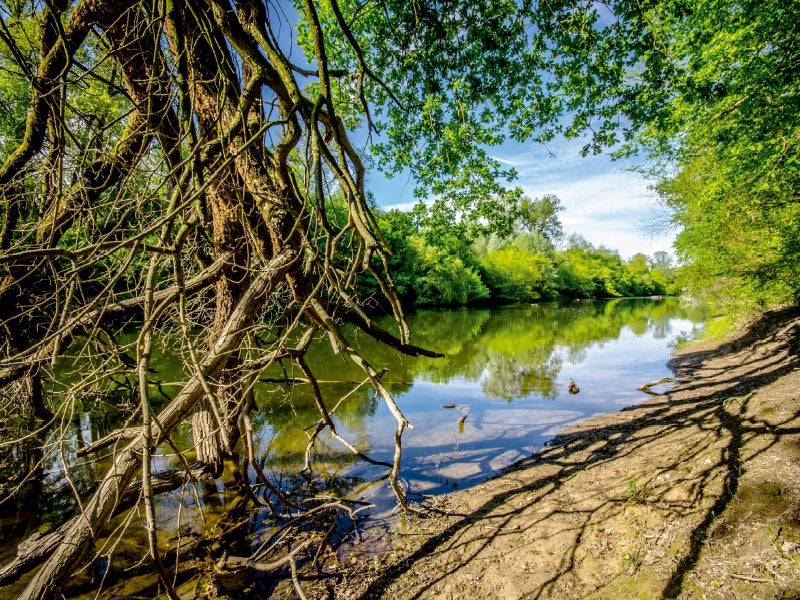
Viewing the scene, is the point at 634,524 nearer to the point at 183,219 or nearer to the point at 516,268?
the point at 183,219

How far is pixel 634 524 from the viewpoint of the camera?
304cm

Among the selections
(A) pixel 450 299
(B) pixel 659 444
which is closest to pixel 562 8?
(B) pixel 659 444

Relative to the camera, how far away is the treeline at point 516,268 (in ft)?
51.1

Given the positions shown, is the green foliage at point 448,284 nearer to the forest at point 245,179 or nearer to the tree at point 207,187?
the forest at point 245,179

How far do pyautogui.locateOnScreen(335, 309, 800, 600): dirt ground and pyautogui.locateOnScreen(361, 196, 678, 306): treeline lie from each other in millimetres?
3818

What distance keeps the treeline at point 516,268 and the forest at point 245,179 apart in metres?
2.05

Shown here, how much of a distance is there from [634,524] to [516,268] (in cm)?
4733

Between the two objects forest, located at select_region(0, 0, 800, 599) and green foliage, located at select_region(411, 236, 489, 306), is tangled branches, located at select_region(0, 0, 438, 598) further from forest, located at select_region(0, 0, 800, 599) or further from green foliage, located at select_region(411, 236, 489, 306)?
green foliage, located at select_region(411, 236, 489, 306)

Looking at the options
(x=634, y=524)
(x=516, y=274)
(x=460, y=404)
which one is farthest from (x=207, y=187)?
(x=516, y=274)

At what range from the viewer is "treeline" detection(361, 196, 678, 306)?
1557 cm

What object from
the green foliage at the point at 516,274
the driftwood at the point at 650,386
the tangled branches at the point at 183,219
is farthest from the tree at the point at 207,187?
the green foliage at the point at 516,274

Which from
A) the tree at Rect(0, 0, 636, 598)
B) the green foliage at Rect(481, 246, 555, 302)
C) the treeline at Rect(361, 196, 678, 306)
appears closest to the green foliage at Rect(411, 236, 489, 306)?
the treeline at Rect(361, 196, 678, 306)

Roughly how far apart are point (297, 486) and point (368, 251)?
4383 mm

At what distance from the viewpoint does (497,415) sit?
766 centimetres
